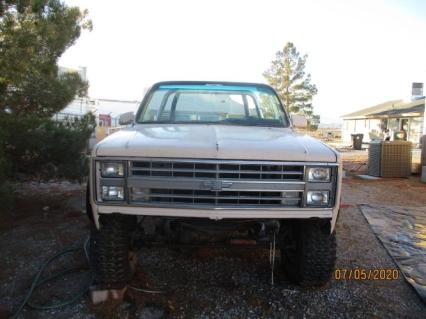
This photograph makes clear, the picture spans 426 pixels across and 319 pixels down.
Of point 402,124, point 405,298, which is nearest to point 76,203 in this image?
point 405,298

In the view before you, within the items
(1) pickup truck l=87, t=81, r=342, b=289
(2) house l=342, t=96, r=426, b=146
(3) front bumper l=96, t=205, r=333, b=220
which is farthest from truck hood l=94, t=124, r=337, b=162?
(2) house l=342, t=96, r=426, b=146

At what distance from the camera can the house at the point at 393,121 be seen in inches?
874

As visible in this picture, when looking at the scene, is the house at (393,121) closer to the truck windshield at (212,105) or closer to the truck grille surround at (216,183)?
the truck windshield at (212,105)

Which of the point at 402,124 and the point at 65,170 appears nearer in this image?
the point at 65,170

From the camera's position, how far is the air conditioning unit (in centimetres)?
957

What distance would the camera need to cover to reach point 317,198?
2533 millimetres

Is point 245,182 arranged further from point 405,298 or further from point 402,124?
point 402,124

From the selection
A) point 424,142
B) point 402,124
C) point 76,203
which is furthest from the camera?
point 402,124

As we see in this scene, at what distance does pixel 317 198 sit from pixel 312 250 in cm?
58

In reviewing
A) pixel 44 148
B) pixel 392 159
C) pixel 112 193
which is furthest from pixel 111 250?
pixel 392 159

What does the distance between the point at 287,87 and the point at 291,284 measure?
33.5 metres

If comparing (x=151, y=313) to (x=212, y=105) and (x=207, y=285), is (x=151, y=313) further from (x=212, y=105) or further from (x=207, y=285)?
(x=212, y=105)

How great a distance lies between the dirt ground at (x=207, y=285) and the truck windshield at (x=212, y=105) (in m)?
1.39

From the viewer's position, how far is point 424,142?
9508mm
